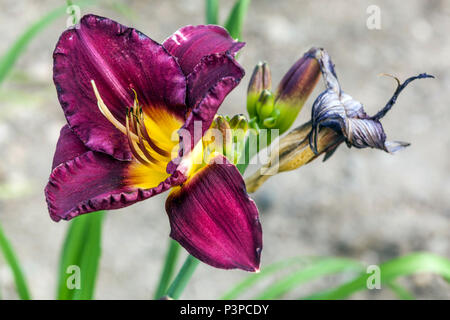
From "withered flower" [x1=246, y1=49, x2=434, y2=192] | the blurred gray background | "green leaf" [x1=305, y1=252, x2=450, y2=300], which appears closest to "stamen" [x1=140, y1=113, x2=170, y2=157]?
"withered flower" [x1=246, y1=49, x2=434, y2=192]

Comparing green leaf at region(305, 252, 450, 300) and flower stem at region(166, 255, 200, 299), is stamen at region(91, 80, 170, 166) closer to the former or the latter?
flower stem at region(166, 255, 200, 299)

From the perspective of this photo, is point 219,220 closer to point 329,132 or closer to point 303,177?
point 329,132

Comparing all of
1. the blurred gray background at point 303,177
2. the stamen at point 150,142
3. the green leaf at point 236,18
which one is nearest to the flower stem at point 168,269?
the stamen at point 150,142

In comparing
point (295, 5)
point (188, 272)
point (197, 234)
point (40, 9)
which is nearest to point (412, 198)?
point (295, 5)

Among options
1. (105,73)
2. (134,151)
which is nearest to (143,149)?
(134,151)

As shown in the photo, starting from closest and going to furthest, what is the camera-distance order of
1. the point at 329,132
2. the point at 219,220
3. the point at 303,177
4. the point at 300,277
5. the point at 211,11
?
the point at 219,220, the point at 329,132, the point at 211,11, the point at 300,277, the point at 303,177

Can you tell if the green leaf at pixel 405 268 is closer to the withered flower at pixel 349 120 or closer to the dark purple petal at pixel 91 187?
the withered flower at pixel 349 120

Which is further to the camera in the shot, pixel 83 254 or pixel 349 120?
pixel 83 254
